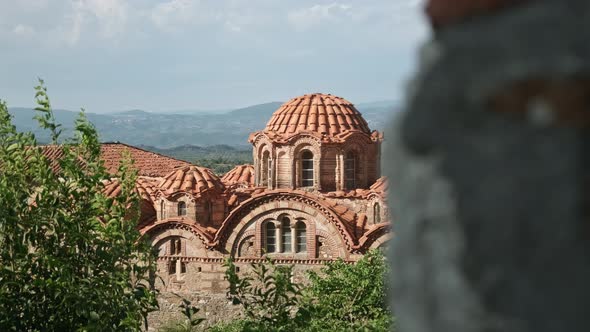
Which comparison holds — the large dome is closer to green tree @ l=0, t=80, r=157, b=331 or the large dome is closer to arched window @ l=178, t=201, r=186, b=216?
arched window @ l=178, t=201, r=186, b=216

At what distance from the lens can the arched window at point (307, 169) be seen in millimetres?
23562

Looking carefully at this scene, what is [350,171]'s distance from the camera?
23703 mm

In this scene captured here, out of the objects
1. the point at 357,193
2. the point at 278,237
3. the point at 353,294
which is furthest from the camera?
the point at 357,193

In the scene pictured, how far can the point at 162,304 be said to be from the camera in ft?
74.1

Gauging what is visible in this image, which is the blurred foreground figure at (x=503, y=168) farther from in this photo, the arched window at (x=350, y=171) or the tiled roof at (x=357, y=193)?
the arched window at (x=350, y=171)

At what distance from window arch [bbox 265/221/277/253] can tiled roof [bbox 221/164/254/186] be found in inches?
184

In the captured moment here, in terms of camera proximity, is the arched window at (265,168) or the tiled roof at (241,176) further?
the tiled roof at (241,176)

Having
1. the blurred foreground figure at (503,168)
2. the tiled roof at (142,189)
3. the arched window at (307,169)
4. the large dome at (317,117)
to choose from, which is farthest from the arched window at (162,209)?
the blurred foreground figure at (503,168)

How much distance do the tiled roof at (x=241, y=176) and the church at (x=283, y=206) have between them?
110 inches

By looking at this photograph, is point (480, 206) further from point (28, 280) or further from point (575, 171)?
point (28, 280)

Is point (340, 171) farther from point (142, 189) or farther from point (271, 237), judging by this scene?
point (142, 189)

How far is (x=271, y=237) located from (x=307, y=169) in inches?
93.7

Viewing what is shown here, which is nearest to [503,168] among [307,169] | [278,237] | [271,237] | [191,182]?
[278,237]

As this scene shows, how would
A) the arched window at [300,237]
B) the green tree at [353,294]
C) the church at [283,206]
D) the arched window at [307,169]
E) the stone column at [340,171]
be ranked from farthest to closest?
the arched window at [307,169]
the stone column at [340,171]
the arched window at [300,237]
the church at [283,206]
the green tree at [353,294]
